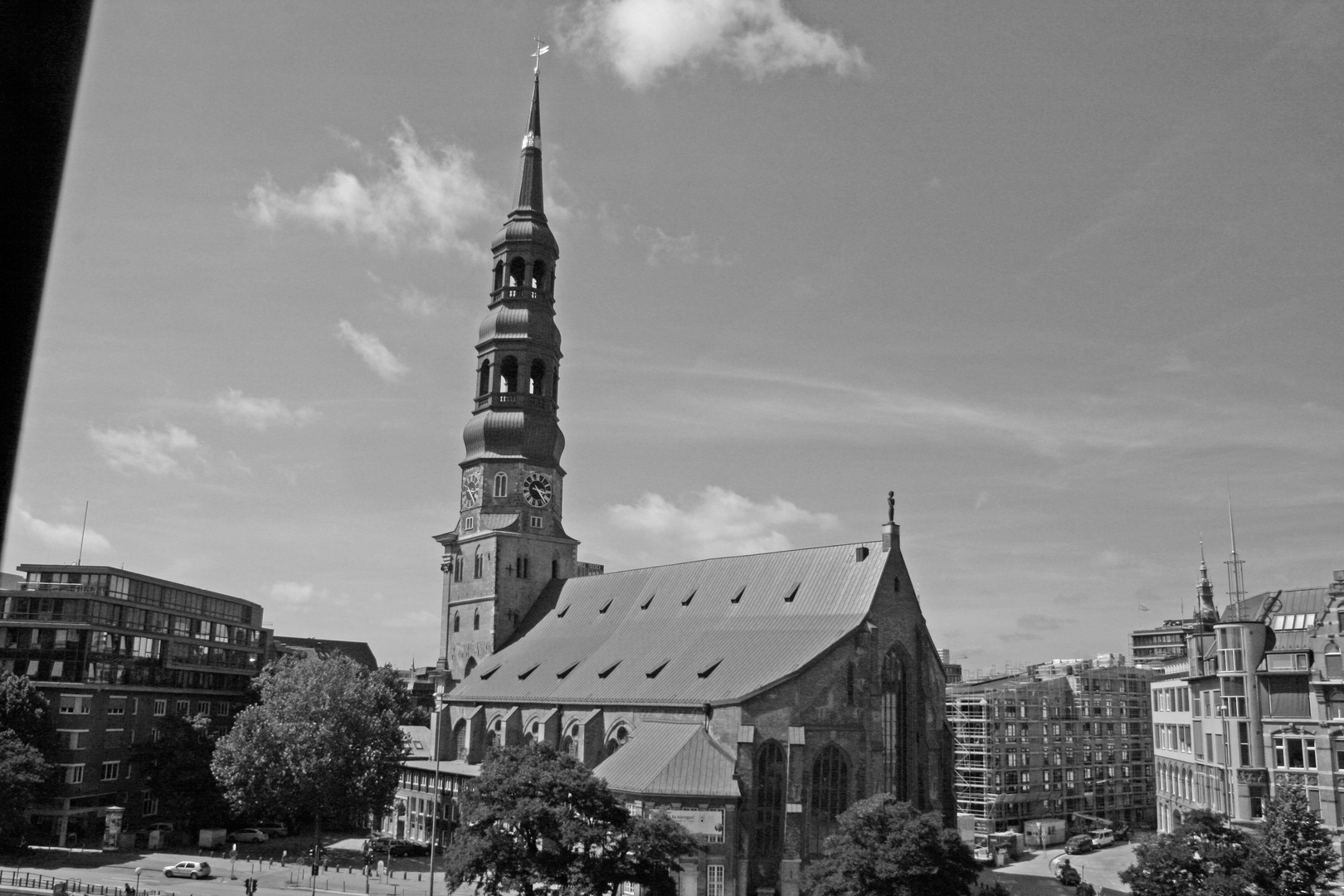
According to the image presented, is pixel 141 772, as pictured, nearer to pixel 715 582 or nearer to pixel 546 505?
pixel 546 505

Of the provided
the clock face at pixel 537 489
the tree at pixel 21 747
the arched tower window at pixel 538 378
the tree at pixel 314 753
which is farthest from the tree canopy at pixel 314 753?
the arched tower window at pixel 538 378

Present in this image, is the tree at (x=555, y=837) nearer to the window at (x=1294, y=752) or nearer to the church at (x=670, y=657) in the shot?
the church at (x=670, y=657)

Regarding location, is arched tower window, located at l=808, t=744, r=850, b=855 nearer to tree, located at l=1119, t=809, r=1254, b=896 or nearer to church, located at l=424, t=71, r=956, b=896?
church, located at l=424, t=71, r=956, b=896

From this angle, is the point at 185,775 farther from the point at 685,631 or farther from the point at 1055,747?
the point at 1055,747

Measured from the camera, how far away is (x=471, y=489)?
307 ft

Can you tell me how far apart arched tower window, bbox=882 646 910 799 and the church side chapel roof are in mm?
Answer: 4028

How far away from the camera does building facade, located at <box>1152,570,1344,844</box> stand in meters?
58.8

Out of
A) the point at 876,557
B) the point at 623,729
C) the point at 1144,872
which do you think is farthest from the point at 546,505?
the point at 1144,872

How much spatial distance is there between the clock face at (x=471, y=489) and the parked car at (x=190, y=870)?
34.1 metres

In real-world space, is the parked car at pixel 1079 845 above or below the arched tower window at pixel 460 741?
below

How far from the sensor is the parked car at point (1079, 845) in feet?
308

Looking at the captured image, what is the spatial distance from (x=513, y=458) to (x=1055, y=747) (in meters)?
65.3

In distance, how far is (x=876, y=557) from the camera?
69.6m

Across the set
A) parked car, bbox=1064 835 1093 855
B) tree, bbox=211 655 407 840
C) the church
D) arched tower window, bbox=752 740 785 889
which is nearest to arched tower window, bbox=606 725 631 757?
the church
